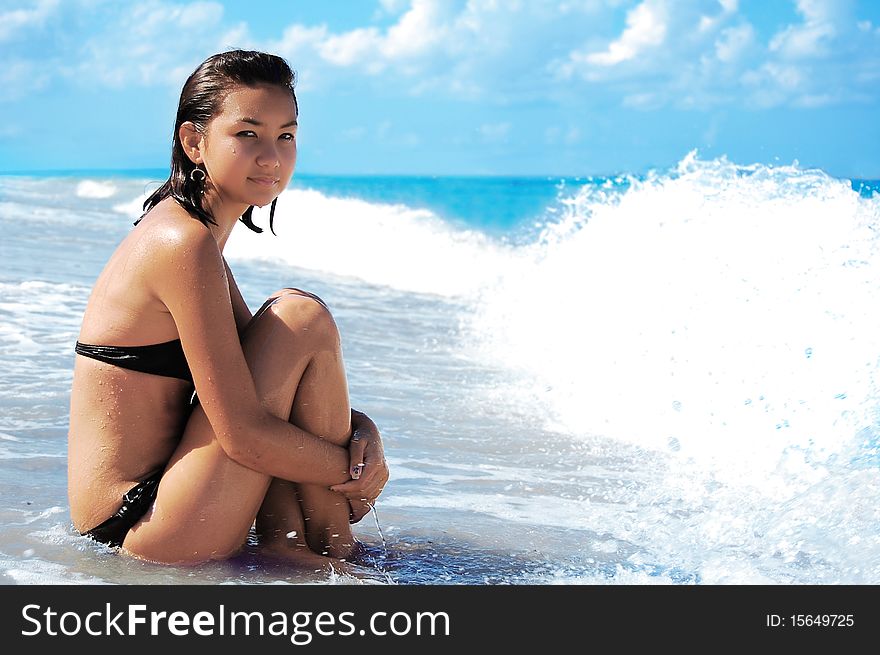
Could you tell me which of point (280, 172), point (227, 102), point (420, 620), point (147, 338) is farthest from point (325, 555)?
point (227, 102)

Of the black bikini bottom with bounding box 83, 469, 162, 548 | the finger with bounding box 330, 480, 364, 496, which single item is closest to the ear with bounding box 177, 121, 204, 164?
the black bikini bottom with bounding box 83, 469, 162, 548

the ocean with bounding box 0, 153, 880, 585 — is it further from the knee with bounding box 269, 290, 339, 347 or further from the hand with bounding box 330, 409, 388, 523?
the knee with bounding box 269, 290, 339, 347

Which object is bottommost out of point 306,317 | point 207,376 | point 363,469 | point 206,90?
point 363,469

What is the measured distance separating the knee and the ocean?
626 millimetres

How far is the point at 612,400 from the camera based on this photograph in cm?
520

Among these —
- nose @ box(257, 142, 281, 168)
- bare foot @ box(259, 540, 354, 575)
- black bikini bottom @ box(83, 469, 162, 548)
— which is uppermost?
nose @ box(257, 142, 281, 168)

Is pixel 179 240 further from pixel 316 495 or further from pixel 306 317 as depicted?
pixel 316 495

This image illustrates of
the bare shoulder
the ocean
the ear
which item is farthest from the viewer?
the ocean

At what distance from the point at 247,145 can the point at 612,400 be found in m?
3.04

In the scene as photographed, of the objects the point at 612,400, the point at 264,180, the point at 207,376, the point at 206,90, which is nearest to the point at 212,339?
the point at 207,376

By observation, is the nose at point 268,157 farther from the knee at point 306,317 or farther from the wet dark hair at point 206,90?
the knee at point 306,317

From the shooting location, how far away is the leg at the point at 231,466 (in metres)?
2.52

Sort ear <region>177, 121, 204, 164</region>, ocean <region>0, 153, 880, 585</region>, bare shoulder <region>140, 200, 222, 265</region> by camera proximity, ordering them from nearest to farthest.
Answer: bare shoulder <region>140, 200, 222, 265</region>, ear <region>177, 121, 204, 164</region>, ocean <region>0, 153, 880, 585</region>

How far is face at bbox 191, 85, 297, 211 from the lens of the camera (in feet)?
8.51
